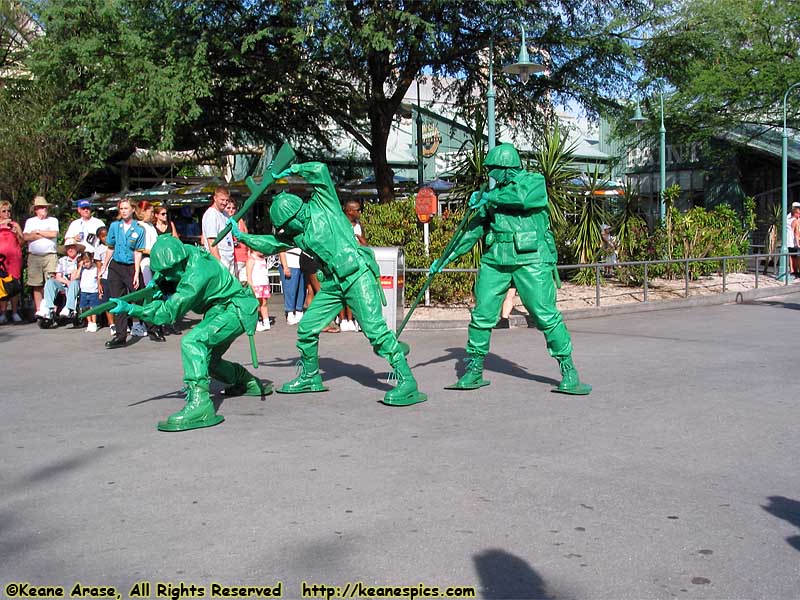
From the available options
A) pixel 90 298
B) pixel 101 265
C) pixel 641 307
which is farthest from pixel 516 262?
pixel 90 298

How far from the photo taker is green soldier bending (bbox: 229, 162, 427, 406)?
7.05m

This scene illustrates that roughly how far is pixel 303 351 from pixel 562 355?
216 centimetres

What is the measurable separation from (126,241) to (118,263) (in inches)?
12.6

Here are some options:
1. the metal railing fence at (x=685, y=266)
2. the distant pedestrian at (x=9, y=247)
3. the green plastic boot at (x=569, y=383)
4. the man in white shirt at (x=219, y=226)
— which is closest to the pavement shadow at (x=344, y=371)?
the green plastic boot at (x=569, y=383)

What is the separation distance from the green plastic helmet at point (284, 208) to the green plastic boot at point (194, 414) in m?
1.55

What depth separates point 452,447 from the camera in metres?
5.61

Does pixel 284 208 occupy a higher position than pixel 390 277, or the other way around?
pixel 284 208

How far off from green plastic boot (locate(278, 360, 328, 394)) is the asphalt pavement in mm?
166

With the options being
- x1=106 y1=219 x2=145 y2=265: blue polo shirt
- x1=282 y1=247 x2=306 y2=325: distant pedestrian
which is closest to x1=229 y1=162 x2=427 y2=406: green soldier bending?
x1=106 y1=219 x2=145 y2=265: blue polo shirt

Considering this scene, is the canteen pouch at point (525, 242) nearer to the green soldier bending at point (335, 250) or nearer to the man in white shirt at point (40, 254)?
the green soldier bending at point (335, 250)

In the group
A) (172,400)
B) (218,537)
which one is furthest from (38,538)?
(172,400)

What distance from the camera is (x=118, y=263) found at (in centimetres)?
1121

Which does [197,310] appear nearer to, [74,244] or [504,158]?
[504,158]

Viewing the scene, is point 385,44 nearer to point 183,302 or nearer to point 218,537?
point 183,302
